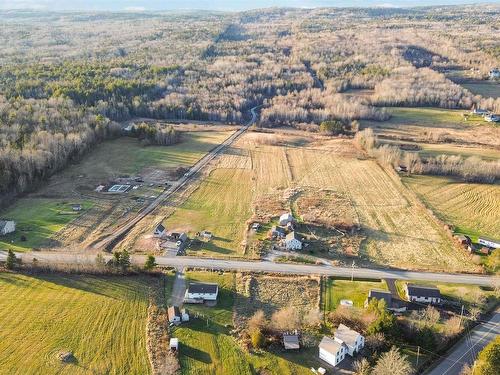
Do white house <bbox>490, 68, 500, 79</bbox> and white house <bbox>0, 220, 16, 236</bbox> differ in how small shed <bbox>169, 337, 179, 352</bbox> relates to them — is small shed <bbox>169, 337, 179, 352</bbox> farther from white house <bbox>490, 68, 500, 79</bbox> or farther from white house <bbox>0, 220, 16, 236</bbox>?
white house <bbox>490, 68, 500, 79</bbox>

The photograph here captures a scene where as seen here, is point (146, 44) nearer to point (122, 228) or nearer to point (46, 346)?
point (122, 228)

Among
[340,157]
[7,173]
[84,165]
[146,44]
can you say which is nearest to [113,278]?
[7,173]

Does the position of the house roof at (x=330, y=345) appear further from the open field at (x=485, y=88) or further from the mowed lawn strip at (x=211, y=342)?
the open field at (x=485, y=88)

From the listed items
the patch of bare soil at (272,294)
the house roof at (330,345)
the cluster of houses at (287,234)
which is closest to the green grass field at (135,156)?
the cluster of houses at (287,234)

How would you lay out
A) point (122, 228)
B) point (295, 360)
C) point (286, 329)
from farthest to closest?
point (122, 228) < point (286, 329) < point (295, 360)

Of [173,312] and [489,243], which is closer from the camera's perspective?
[173,312]

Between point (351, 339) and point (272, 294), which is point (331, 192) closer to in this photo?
point (272, 294)

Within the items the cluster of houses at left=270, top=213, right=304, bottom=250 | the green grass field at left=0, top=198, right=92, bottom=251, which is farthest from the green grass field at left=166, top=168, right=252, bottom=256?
the green grass field at left=0, top=198, right=92, bottom=251

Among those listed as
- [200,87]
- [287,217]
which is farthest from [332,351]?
[200,87]
